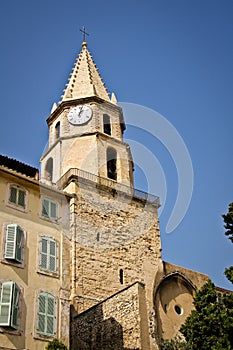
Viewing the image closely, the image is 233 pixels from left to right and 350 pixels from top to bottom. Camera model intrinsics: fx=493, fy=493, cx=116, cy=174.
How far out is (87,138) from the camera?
92.9 ft

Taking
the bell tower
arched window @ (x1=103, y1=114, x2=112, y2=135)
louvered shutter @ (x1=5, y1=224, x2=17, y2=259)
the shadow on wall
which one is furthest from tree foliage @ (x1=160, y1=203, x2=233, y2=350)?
arched window @ (x1=103, y1=114, x2=112, y2=135)

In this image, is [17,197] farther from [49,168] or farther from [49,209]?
[49,168]

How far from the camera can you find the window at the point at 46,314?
1622 cm

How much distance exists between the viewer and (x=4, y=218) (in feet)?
56.8

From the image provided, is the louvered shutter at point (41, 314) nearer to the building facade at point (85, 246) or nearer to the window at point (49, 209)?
the building facade at point (85, 246)

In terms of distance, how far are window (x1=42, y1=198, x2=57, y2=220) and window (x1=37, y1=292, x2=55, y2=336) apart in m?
3.35

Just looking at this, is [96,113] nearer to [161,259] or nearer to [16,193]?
[161,259]

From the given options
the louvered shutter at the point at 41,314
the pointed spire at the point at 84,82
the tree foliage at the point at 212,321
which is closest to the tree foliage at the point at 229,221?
the tree foliage at the point at 212,321

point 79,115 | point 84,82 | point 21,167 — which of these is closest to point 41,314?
point 21,167

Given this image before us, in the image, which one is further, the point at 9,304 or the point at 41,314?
the point at 41,314

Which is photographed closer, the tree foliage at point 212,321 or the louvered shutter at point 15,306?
the louvered shutter at point 15,306

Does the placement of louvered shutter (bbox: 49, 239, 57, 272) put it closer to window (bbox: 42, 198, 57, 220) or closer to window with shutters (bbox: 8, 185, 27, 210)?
window (bbox: 42, 198, 57, 220)

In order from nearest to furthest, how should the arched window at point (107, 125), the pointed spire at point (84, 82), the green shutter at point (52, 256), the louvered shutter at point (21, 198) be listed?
the green shutter at point (52, 256)
the louvered shutter at point (21, 198)
the arched window at point (107, 125)
the pointed spire at point (84, 82)

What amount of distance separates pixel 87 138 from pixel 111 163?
80.2 inches
